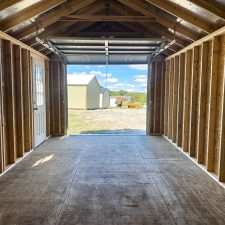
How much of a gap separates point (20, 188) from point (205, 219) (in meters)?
2.74

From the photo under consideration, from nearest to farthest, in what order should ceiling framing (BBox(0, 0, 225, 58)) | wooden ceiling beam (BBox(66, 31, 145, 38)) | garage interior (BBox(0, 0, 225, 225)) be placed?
garage interior (BBox(0, 0, 225, 225)) < ceiling framing (BBox(0, 0, 225, 58)) < wooden ceiling beam (BBox(66, 31, 145, 38))

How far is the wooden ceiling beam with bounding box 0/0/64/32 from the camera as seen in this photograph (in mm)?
4339

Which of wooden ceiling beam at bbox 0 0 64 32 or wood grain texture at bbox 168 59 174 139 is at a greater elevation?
wooden ceiling beam at bbox 0 0 64 32

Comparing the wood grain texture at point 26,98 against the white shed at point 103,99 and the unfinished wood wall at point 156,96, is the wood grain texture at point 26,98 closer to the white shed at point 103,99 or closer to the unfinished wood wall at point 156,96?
the unfinished wood wall at point 156,96

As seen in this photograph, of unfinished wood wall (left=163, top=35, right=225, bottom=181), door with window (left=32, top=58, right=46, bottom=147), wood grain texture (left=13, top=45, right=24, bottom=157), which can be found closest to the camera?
unfinished wood wall (left=163, top=35, right=225, bottom=181)

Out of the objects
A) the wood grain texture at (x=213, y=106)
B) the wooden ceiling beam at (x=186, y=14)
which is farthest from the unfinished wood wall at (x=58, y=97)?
the wood grain texture at (x=213, y=106)

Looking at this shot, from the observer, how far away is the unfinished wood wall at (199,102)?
429cm

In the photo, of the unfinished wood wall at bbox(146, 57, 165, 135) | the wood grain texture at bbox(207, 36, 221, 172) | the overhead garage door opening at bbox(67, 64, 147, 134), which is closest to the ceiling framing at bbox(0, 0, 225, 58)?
the wood grain texture at bbox(207, 36, 221, 172)

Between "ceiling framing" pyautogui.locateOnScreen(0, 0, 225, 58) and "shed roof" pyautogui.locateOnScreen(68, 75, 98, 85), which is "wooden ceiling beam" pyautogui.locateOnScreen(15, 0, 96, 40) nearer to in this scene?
"ceiling framing" pyautogui.locateOnScreen(0, 0, 225, 58)

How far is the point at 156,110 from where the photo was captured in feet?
26.9

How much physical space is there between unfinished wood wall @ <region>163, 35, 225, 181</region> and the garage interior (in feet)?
0.07

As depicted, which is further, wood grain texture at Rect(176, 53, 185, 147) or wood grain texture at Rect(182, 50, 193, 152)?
wood grain texture at Rect(176, 53, 185, 147)

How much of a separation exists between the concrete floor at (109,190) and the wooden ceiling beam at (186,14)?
273 centimetres

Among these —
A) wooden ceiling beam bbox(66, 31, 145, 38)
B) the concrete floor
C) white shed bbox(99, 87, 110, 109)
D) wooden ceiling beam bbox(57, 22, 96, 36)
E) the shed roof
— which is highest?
wooden ceiling beam bbox(57, 22, 96, 36)
